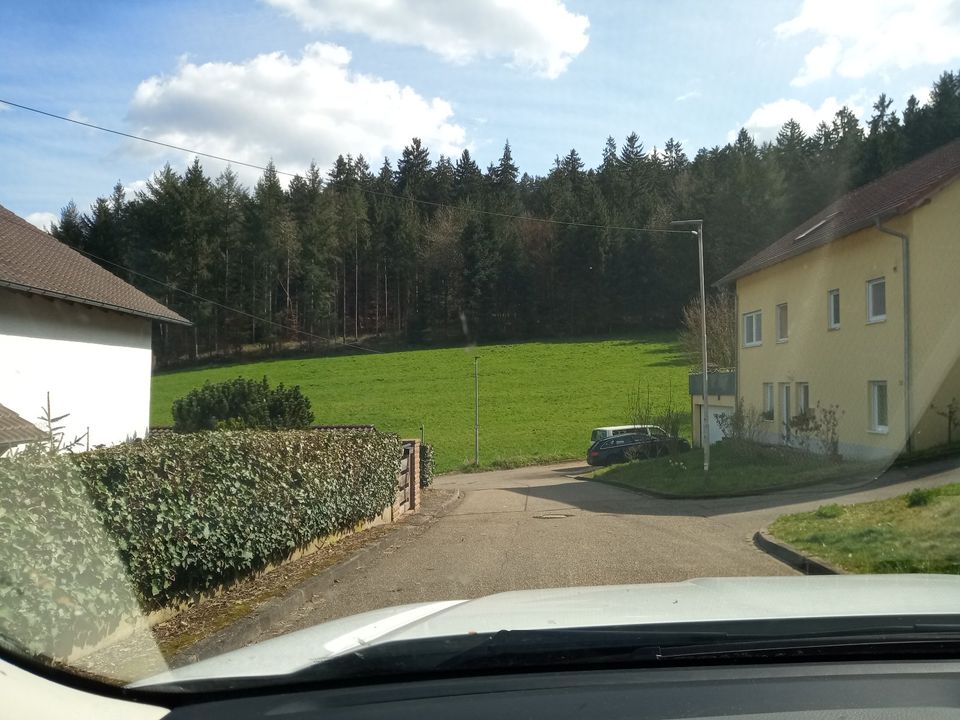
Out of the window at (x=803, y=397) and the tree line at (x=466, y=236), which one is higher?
the tree line at (x=466, y=236)

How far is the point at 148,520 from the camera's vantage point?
6.31 meters

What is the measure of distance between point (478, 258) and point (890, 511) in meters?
42.3

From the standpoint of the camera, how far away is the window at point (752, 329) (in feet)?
96.1

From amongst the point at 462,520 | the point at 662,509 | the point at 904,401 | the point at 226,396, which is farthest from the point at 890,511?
the point at 226,396

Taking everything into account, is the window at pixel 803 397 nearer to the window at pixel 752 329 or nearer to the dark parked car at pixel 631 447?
the window at pixel 752 329

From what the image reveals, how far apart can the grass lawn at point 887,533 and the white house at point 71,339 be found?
11.9 meters

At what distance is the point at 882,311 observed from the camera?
2092 cm

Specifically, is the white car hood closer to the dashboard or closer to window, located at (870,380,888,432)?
the dashboard

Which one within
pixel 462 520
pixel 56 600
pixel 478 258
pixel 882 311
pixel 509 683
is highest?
pixel 478 258

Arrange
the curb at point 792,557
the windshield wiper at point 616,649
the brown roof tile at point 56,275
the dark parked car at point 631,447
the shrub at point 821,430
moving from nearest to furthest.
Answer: the windshield wiper at point 616,649
the curb at point 792,557
the brown roof tile at point 56,275
the shrub at point 821,430
the dark parked car at point 631,447

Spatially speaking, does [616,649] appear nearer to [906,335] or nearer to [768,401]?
[906,335]

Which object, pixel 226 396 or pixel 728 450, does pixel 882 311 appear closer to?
pixel 728 450

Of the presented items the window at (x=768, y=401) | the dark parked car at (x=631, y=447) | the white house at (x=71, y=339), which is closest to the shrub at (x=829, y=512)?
the white house at (x=71, y=339)

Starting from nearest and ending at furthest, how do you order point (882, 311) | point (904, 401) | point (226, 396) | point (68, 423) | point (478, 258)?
point (68, 423) < point (904, 401) < point (882, 311) < point (226, 396) < point (478, 258)
